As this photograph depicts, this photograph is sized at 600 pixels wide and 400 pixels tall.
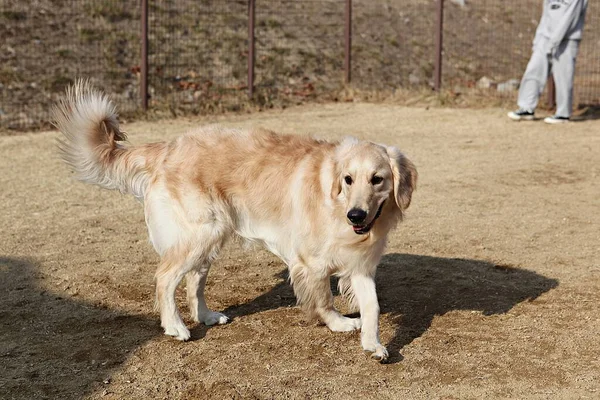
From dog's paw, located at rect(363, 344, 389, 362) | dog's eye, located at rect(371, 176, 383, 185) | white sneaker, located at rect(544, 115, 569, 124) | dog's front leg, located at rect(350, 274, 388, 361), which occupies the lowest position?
dog's paw, located at rect(363, 344, 389, 362)

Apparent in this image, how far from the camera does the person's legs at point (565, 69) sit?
11.8 m

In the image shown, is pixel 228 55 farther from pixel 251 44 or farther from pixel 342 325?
pixel 342 325

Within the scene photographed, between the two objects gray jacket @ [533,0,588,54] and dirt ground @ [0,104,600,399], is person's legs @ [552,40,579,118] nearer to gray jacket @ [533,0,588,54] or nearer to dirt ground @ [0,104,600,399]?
gray jacket @ [533,0,588,54]

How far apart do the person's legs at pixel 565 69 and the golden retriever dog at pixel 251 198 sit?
7693 millimetres

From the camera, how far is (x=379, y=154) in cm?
461

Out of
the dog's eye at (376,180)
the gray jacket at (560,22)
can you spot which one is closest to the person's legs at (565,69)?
the gray jacket at (560,22)

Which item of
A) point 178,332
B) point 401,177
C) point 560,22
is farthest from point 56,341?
point 560,22

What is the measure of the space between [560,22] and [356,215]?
8237mm

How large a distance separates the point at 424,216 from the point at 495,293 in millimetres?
1930

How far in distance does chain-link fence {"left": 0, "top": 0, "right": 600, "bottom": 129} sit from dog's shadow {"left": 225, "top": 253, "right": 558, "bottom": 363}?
7.04 m

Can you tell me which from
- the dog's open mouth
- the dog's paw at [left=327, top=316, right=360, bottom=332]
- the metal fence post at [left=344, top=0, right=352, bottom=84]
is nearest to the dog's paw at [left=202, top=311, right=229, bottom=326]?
the dog's paw at [left=327, top=316, right=360, bottom=332]

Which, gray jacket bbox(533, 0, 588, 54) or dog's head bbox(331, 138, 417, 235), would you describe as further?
gray jacket bbox(533, 0, 588, 54)

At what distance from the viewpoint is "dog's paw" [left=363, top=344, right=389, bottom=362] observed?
15.0ft

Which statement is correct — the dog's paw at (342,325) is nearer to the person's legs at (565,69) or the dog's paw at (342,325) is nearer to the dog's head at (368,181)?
the dog's head at (368,181)
